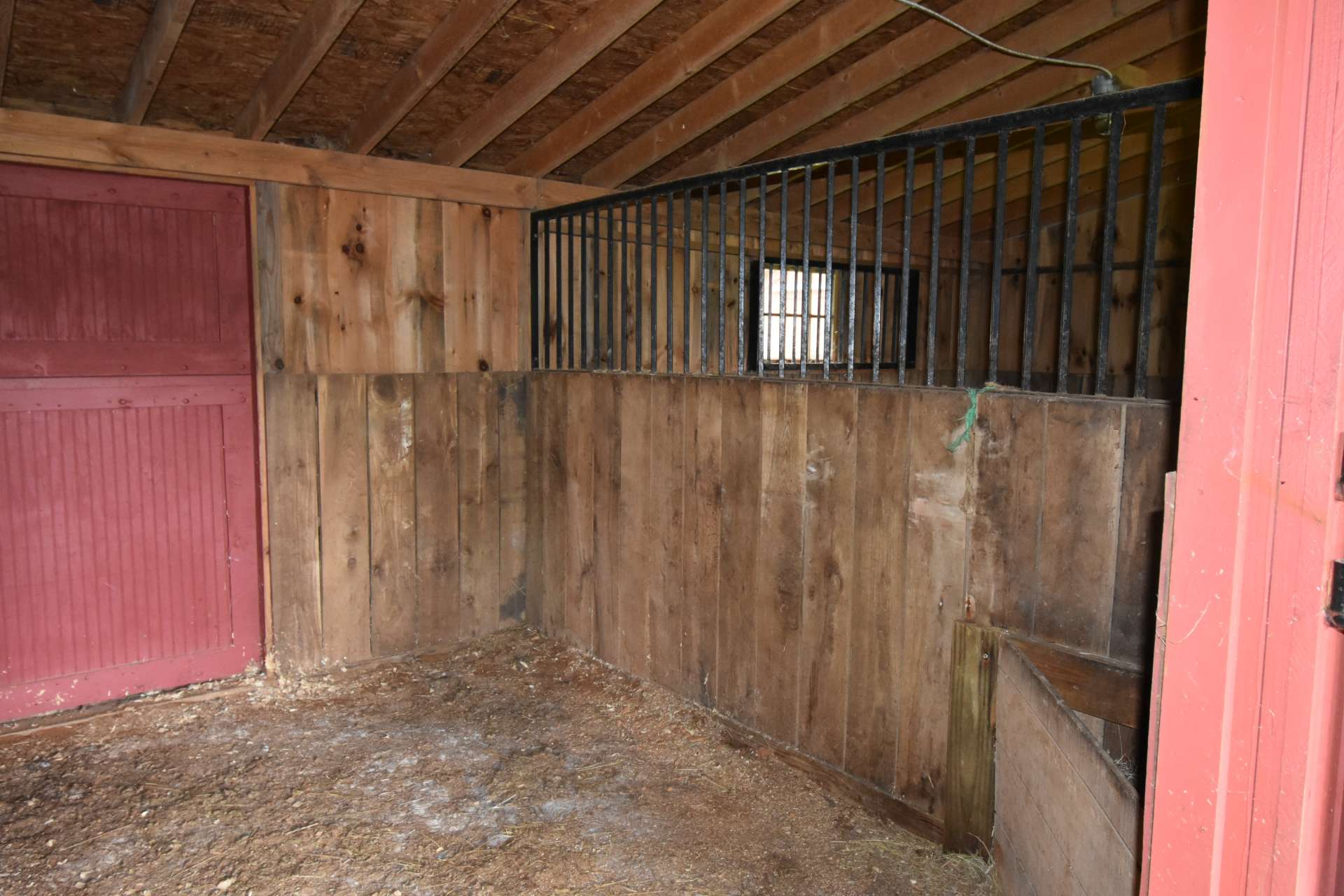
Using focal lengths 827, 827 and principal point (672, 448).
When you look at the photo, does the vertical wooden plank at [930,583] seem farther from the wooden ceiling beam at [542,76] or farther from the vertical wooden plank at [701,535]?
the wooden ceiling beam at [542,76]

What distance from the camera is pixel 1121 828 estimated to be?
1.26m

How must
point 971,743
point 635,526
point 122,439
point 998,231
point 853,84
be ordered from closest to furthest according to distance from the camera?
point 998,231 → point 971,743 → point 122,439 → point 853,84 → point 635,526

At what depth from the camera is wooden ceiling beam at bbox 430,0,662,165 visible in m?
2.45

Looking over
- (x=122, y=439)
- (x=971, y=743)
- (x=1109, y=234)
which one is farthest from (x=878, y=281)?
(x=122, y=439)

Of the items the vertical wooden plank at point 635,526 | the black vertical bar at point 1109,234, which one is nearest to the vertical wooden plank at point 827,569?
the black vertical bar at point 1109,234

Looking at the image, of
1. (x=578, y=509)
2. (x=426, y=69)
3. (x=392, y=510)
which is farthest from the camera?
(x=578, y=509)

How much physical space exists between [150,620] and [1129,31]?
4196 millimetres

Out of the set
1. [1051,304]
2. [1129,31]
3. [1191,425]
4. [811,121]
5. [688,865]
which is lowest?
[688,865]

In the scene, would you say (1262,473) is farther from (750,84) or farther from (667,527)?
(750,84)

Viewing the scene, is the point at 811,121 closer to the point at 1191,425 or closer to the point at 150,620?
the point at 1191,425

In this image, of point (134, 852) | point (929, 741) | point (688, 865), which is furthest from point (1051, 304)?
point (134, 852)

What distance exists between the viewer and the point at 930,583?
2.17 metres

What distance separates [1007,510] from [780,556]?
79cm

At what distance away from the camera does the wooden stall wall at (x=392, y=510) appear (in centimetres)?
323
